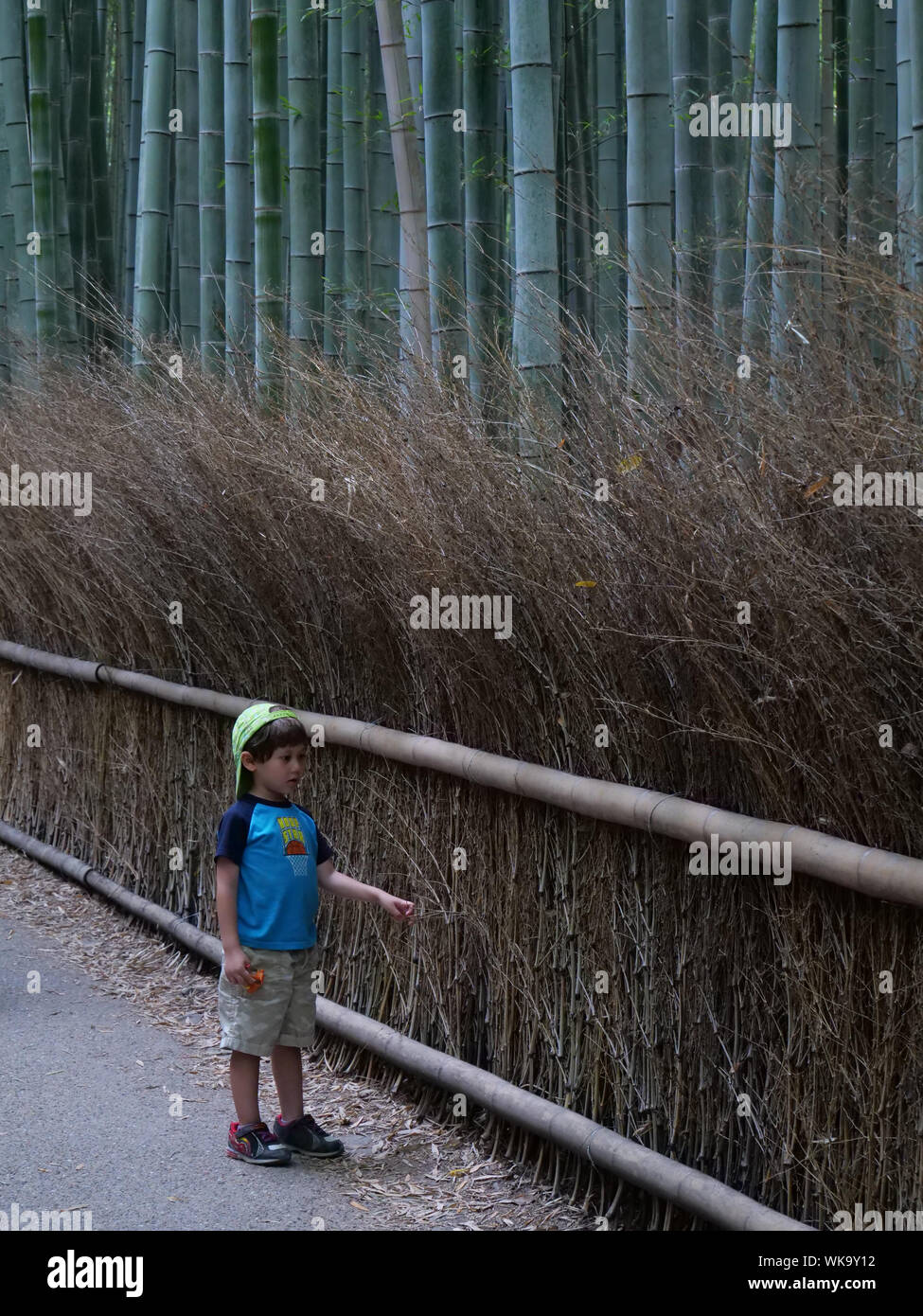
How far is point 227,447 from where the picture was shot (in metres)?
4.61

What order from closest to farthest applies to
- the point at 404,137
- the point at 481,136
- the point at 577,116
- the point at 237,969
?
the point at 237,969 → the point at 404,137 → the point at 481,136 → the point at 577,116

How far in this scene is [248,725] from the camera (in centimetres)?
349

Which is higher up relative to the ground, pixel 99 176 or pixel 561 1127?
pixel 99 176

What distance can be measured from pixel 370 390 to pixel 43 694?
302 cm

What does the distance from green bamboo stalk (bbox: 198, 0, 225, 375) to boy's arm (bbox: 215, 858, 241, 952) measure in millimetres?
4158

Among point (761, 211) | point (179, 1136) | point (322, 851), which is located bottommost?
point (179, 1136)

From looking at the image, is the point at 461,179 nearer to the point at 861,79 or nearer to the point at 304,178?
the point at 304,178

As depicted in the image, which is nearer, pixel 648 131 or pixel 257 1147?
pixel 257 1147

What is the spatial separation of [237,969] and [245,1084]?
0.32 metres

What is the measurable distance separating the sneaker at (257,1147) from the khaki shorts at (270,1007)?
19 centimetres

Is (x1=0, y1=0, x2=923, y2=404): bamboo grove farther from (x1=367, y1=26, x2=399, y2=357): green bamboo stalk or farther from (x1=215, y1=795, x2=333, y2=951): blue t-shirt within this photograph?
(x1=215, y1=795, x2=333, y2=951): blue t-shirt

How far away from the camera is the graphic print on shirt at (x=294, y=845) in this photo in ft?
11.5

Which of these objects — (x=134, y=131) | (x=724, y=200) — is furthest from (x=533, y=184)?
(x=134, y=131)

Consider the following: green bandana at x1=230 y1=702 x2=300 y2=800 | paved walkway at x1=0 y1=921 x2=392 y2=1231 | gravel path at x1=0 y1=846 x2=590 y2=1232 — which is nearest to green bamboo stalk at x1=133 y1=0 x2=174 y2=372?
gravel path at x1=0 y1=846 x2=590 y2=1232
